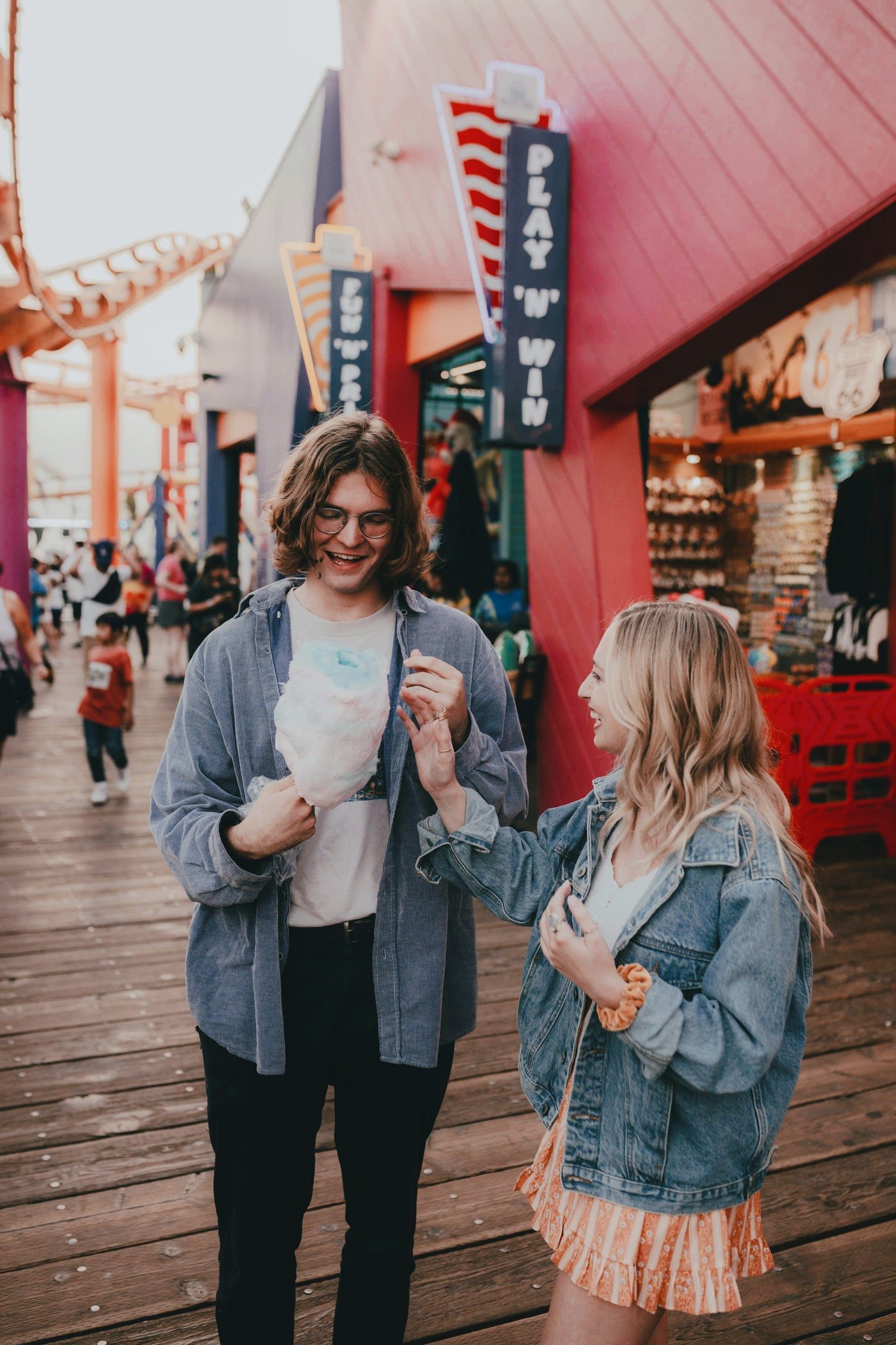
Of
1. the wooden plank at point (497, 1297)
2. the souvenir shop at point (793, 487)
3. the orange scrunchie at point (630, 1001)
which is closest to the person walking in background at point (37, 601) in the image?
the souvenir shop at point (793, 487)

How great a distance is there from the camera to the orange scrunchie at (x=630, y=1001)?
1.39 metres

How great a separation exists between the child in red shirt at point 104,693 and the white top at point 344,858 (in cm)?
553

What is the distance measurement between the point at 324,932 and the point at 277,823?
1.11 ft

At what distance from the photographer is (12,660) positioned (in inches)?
222

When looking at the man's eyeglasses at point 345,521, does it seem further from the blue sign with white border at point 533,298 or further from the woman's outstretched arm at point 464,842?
the blue sign with white border at point 533,298

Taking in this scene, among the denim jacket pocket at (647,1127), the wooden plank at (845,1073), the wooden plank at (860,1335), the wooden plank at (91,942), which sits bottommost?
the wooden plank at (860,1335)

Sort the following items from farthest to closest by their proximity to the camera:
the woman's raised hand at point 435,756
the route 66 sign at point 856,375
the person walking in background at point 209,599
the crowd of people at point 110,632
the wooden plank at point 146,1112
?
the person walking in background at point 209,599, the route 66 sign at point 856,375, the crowd of people at point 110,632, the wooden plank at point 146,1112, the woman's raised hand at point 435,756

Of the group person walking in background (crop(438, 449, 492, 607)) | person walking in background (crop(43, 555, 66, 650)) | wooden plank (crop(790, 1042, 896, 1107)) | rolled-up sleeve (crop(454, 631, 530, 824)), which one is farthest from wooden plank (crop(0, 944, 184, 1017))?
person walking in background (crop(43, 555, 66, 650))

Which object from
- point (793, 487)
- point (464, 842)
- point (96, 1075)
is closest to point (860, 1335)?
point (464, 842)

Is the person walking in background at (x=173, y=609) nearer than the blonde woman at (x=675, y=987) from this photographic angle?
No

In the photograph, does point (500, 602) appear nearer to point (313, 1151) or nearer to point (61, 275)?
point (313, 1151)

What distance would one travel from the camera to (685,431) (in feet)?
32.5

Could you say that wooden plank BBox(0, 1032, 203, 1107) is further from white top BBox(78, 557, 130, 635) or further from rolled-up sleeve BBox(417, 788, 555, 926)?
white top BBox(78, 557, 130, 635)

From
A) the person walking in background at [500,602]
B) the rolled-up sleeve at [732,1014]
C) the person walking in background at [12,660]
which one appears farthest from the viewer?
the person walking in background at [500,602]
